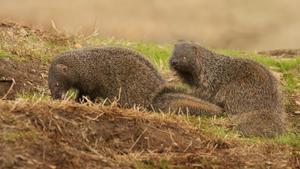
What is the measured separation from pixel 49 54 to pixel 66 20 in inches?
244

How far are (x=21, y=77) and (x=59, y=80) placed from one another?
32.0 inches

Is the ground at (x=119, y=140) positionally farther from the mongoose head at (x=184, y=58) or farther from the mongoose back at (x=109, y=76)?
the mongoose head at (x=184, y=58)

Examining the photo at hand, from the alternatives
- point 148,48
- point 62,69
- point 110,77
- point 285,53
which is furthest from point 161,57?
point 62,69

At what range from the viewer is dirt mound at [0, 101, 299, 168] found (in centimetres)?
595

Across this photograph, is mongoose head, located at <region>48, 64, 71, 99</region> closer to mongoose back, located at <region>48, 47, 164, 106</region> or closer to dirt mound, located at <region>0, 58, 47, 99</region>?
mongoose back, located at <region>48, 47, 164, 106</region>

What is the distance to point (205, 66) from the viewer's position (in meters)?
9.16

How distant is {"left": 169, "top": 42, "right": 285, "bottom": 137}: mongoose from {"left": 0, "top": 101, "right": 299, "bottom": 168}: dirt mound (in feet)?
4.30

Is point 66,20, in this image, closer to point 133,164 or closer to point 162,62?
point 162,62

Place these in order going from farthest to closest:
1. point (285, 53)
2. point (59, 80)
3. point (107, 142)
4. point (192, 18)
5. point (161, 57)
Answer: point (192, 18)
point (285, 53)
point (161, 57)
point (59, 80)
point (107, 142)

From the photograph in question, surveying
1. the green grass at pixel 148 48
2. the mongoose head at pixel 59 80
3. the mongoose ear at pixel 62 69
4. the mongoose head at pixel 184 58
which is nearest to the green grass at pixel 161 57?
the green grass at pixel 148 48

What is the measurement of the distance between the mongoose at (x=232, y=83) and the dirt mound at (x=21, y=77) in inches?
54.8

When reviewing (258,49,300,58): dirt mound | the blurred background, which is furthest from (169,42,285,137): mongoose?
the blurred background

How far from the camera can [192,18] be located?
727 inches

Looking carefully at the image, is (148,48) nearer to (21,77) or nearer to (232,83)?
(232,83)
